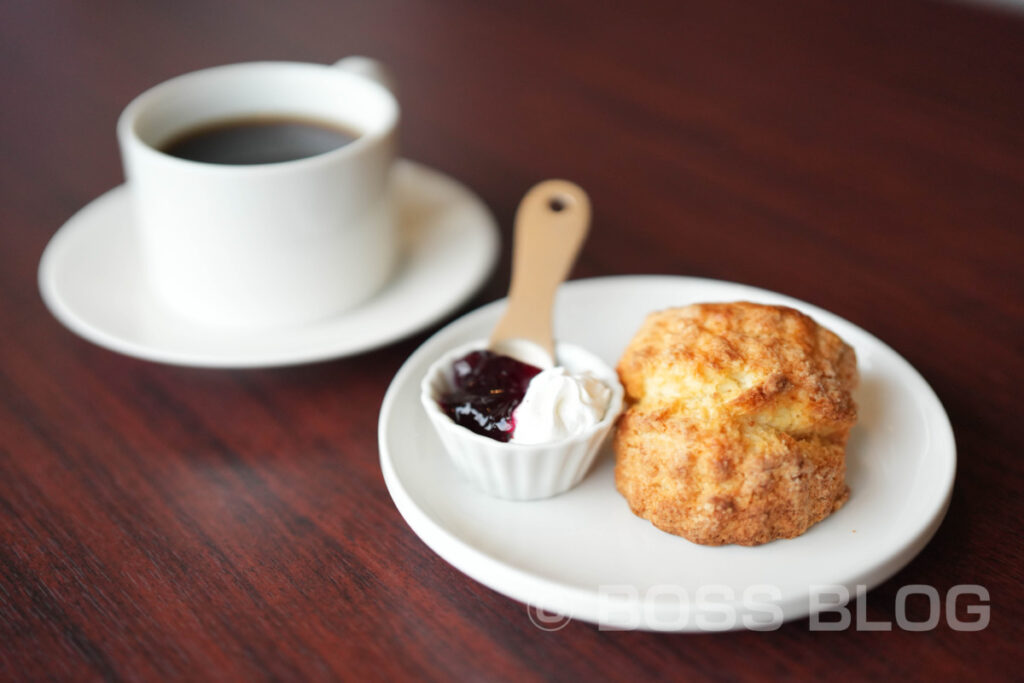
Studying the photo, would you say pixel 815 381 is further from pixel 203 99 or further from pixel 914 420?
pixel 203 99

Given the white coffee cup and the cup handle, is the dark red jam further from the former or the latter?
the cup handle

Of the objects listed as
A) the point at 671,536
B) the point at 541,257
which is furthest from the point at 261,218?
the point at 671,536

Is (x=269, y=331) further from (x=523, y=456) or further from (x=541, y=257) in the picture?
(x=523, y=456)

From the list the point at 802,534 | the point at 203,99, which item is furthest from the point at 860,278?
the point at 203,99

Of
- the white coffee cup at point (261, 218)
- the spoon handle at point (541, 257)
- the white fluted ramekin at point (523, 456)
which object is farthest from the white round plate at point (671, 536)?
the white coffee cup at point (261, 218)

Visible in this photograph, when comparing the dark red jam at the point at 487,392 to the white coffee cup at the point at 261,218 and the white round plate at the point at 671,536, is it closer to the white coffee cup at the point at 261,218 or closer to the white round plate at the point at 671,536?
the white round plate at the point at 671,536

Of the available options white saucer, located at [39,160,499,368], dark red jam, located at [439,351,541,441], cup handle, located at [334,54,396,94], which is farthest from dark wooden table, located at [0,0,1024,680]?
cup handle, located at [334,54,396,94]
